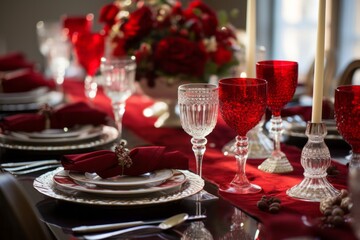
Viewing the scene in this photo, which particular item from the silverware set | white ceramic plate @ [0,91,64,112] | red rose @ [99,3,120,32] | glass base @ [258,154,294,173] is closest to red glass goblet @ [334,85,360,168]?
glass base @ [258,154,294,173]

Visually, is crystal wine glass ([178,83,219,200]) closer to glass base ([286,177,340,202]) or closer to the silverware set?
glass base ([286,177,340,202])

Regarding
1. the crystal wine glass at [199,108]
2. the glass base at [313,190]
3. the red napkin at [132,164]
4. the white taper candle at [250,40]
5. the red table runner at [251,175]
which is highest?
the white taper candle at [250,40]

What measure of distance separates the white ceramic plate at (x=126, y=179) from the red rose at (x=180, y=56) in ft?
2.46

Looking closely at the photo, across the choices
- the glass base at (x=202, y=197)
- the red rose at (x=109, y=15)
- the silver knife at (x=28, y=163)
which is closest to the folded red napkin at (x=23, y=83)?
the red rose at (x=109, y=15)

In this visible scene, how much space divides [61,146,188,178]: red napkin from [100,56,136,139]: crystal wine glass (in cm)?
52

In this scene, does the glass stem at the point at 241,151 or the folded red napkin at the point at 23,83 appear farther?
the folded red napkin at the point at 23,83

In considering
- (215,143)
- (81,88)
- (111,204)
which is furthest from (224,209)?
(81,88)

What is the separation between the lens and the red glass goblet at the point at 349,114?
130 cm

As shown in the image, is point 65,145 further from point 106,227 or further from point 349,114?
point 349,114

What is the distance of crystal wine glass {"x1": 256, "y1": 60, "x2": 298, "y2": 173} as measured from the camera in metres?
1.56

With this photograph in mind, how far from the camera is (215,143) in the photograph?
195cm

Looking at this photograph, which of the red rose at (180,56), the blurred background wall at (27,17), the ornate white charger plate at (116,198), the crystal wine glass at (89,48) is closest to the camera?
the ornate white charger plate at (116,198)

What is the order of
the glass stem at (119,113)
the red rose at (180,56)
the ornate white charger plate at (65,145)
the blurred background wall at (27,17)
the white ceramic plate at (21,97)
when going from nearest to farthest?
1. the ornate white charger plate at (65,145)
2. the glass stem at (119,113)
3. the red rose at (180,56)
4. the white ceramic plate at (21,97)
5. the blurred background wall at (27,17)

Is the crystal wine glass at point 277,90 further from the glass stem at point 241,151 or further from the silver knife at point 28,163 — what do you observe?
the silver knife at point 28,163
